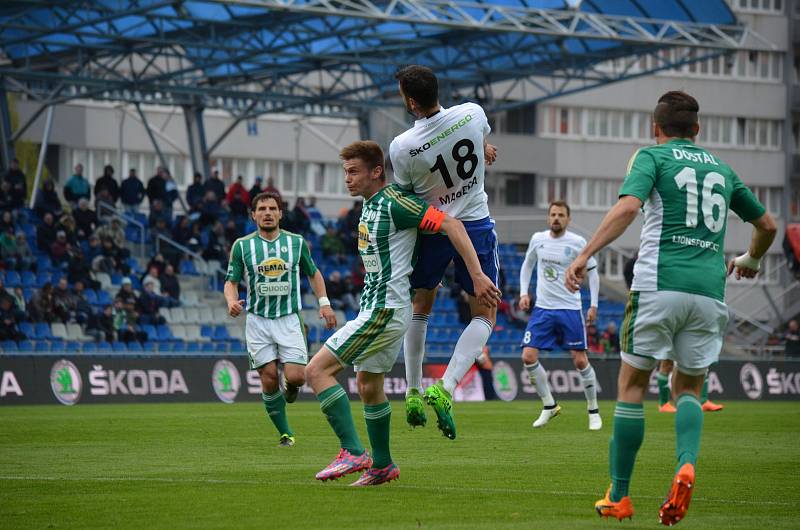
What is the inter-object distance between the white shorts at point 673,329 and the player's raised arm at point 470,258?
4.47 feet

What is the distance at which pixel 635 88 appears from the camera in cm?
6681

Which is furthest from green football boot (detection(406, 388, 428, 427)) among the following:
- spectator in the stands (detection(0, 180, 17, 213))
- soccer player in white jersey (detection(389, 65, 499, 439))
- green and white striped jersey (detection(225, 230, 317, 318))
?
spectator in the stands (detection(0, 180, 17, 213))

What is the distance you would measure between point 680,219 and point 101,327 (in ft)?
69.5

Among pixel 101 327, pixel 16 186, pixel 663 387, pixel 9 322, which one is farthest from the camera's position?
pixel 16 186

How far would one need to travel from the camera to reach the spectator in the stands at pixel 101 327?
27.9m

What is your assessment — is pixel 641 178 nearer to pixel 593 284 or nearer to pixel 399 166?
pixel 399 166

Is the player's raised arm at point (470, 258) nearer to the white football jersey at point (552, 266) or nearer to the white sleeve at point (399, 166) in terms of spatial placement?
the white sleeve at point (399, 166)

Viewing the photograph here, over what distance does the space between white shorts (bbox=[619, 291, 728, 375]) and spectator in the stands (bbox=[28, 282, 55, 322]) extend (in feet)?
68.7

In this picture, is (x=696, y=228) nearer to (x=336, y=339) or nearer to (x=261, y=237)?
(x=336, y=339)

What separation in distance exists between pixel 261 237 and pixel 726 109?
191ft

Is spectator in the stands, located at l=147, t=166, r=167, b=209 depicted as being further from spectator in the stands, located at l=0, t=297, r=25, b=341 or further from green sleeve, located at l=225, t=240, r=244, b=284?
green sleeve, located at l=225, t=240, r=244, b=284

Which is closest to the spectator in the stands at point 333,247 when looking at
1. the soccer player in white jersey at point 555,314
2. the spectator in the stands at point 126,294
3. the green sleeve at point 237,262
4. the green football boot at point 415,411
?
the spectator in the stands at point 126,294

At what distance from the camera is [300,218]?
121ft

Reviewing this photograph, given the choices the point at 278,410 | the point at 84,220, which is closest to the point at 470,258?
the point at 278,410
